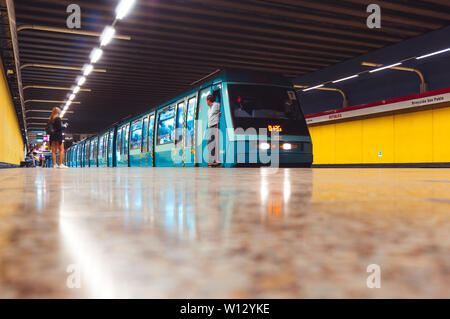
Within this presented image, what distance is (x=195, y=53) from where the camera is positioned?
13.4 metres

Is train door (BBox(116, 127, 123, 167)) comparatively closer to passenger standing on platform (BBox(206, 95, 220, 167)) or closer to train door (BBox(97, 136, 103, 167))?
train door (BBox(97, 136, 103, 167))

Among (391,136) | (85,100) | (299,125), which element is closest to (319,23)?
(299,125)

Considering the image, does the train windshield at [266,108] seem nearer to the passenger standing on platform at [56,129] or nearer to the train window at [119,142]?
the passenger standing on platform at [56,129]

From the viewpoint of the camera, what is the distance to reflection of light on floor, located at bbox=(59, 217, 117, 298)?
0.29m

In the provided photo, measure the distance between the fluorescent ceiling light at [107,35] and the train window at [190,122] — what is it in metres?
3.29

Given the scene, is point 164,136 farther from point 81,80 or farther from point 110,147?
point 110,147

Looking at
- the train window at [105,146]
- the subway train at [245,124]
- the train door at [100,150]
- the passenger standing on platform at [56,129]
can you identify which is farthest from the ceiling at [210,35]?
the train door at [100,150]

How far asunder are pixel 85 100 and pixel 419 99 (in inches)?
713

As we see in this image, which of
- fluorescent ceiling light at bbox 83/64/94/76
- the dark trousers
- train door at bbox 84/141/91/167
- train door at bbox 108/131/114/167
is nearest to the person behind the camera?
the dark trousers

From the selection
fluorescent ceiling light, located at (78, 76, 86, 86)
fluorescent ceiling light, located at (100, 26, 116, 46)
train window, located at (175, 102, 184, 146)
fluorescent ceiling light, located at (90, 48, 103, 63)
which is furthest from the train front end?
fluorescent ceiling light, located at (78, 76, 86, 86)

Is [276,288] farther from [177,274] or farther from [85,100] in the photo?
[85,100]

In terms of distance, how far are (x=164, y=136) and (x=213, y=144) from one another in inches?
147

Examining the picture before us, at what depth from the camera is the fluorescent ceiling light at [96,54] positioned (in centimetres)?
1294

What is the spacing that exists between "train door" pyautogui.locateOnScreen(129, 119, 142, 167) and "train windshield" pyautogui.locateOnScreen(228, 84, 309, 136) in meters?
6.64
